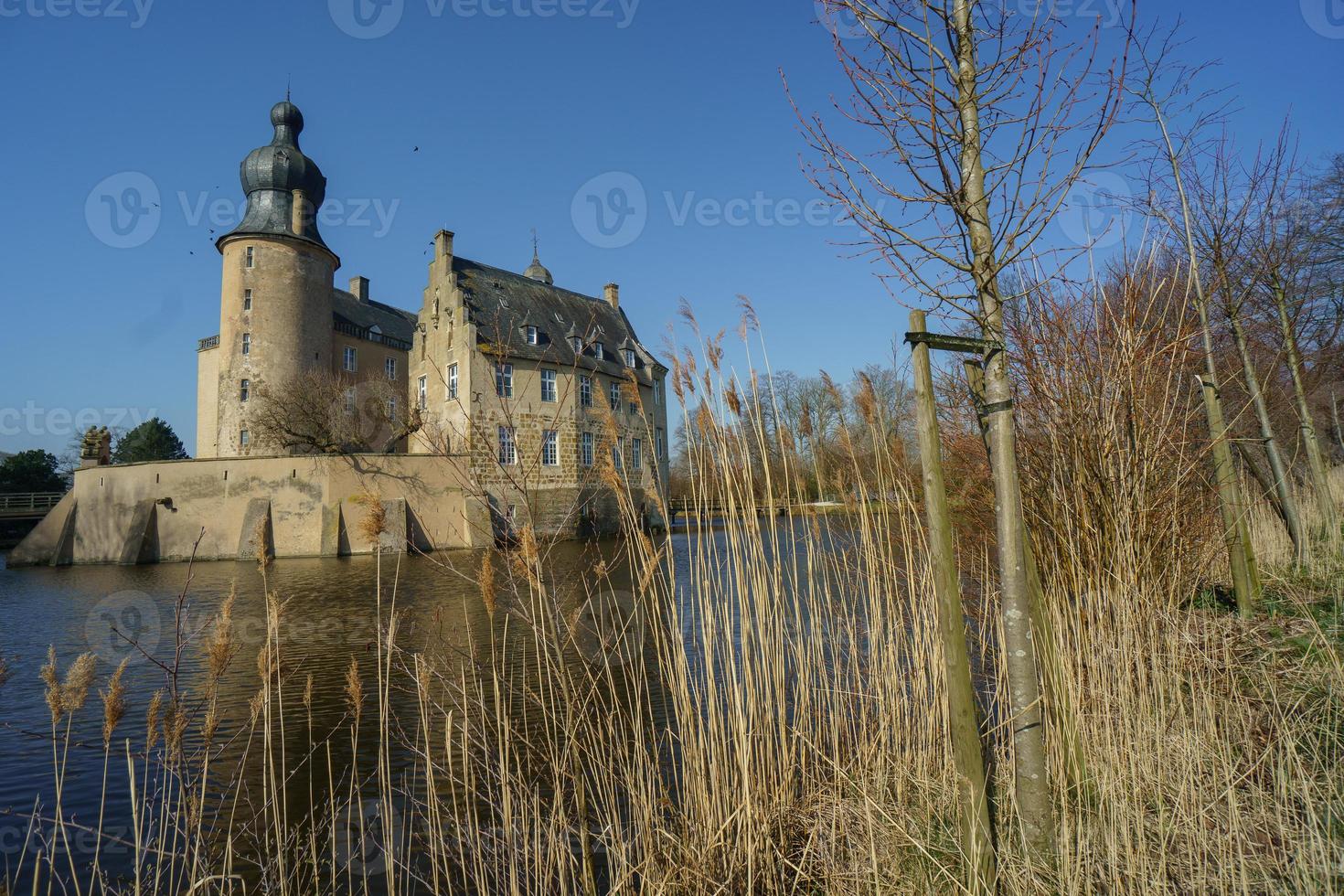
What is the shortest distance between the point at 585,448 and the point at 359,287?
2137 cm

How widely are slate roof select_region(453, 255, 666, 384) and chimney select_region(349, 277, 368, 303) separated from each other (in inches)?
583

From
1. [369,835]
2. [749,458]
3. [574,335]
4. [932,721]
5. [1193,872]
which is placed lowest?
[369,835]

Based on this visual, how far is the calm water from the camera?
4.42 meters

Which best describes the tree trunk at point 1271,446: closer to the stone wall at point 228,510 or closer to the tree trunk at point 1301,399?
the tree trunk at point 1301,399

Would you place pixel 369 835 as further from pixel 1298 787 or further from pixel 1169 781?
pixel 1298 787

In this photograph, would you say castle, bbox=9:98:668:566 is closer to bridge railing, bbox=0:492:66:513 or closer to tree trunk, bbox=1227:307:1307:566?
bridge railing, bbox=0:492:66:513

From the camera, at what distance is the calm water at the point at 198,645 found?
14.5 feet

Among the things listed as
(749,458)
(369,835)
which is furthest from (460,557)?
(749,458)

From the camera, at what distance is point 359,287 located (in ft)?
137

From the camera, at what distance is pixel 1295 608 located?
4.59 m

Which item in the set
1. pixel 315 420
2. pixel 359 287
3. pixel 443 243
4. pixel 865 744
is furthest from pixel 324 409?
pixel 865 744

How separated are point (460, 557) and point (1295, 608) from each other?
1925 cm

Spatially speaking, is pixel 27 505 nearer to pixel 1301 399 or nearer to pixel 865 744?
pixel 865 744

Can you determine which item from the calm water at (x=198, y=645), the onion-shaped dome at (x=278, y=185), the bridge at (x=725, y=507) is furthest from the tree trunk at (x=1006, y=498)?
the onion-shaped dome at (x=278, y=185)
